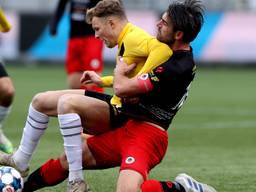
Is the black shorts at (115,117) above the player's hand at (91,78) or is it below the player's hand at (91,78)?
below

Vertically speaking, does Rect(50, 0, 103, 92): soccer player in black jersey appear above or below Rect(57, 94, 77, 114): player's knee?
below

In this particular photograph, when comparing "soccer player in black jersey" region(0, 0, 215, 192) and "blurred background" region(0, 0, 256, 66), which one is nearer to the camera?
"soccer player in black jersey" region(0, 0, 215, 192)

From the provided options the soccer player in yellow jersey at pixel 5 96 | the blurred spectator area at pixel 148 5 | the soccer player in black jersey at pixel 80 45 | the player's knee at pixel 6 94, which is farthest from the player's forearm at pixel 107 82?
the blurred spectator area at pixel 148 5

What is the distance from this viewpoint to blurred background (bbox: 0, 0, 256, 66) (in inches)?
1048

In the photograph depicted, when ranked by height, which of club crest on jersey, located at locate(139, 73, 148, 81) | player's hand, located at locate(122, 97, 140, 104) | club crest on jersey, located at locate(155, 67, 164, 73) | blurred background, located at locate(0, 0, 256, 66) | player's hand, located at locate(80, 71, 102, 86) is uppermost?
club crest on jersey, located at locate(155, 67, 164, 73)

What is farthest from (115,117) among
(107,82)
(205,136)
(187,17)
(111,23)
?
(205,136)

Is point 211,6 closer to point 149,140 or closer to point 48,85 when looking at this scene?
point 48,85

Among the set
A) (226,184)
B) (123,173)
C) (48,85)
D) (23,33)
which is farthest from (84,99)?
(23,33)

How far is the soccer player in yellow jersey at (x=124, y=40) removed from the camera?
6816mm

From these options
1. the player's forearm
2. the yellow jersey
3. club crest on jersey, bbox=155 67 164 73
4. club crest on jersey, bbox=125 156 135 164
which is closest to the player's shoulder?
the yellow jersey

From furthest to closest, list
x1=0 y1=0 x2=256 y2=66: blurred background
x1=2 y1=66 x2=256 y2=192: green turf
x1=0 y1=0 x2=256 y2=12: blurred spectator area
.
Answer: x1=0 y1=0 x2=256 y2=12: blurred spectator area < x1=0 y1=0 x2=256 y2=66: blurred background < x1=2 y1=66 x2=256 y2=192: green turf

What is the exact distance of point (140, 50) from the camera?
693 cm

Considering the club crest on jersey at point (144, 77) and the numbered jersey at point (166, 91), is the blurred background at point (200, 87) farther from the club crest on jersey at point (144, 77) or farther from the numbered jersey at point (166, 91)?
the club crest on jersey at point (144, 77)

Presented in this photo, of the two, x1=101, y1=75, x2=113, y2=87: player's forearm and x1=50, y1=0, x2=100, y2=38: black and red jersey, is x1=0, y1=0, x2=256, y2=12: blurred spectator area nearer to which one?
x1=50, y1=0, x2=100, y2=38: black and red jersey
